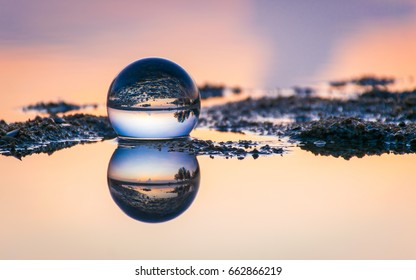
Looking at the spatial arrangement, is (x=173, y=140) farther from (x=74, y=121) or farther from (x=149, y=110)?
(x=74, y=121)

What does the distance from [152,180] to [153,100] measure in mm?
2095

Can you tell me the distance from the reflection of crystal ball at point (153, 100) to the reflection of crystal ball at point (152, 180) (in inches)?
12.4

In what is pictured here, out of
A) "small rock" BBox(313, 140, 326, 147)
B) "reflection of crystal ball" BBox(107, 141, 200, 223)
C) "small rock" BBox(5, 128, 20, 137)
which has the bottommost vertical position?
"reflection of crystal ball" BBox(107, 141, 200, 223)

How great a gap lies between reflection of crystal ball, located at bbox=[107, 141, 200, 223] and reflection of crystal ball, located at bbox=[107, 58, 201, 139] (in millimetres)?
315

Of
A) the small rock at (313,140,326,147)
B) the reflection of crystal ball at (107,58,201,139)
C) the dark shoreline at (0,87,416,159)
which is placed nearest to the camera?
the reflection of crystal ball at (107,58,201,139)

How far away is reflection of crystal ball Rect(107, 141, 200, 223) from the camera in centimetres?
776

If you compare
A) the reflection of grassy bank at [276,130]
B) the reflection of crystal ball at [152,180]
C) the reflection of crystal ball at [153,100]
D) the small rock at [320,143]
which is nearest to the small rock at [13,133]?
the reflection of grassy bank at [276,130]

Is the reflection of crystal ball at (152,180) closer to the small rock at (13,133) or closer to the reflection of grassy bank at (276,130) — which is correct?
the reflection of grassy bank at (276,130)

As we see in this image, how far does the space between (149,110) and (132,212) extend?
3.17 meters

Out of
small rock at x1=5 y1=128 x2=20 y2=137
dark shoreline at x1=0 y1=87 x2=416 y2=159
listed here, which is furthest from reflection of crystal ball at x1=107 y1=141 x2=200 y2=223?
small rock at x1=5 y1=128 x2=20 y2=137

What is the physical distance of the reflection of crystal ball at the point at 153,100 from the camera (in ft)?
35.0

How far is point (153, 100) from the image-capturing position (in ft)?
34.7

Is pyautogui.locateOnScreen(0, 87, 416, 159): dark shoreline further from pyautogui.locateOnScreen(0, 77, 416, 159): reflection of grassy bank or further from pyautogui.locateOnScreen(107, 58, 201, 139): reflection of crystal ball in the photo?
pyautogui.locateOnScreen(107, 58, 201, 139): reflection of crystal ball

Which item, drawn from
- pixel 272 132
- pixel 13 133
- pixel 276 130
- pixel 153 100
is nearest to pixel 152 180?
pixel 153 100
